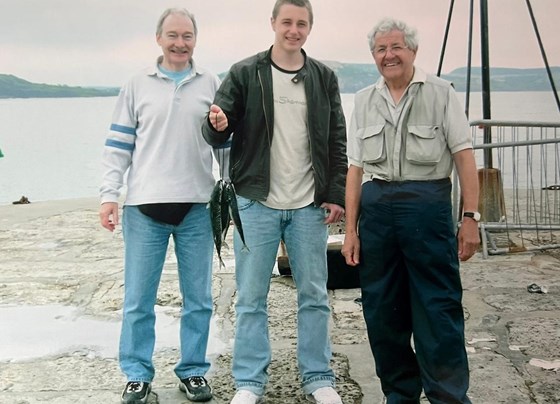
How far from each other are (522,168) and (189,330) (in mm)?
4831

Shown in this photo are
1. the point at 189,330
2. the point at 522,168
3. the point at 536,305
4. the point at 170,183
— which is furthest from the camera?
the point at 522,168

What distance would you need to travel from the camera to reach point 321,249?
3387mm

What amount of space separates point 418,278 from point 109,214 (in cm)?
146

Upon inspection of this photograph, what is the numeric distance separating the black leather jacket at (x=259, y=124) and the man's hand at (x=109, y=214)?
0.58 meters

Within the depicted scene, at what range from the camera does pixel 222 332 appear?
4.62m

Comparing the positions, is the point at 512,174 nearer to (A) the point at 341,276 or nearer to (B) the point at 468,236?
(A) the point at 341,276

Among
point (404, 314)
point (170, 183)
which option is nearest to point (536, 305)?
point (404, 314)

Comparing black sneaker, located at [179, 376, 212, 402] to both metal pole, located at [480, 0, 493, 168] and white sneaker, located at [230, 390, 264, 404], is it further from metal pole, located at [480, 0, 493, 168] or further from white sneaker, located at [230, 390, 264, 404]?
metal pole, located at [480, 0, 493, 168]

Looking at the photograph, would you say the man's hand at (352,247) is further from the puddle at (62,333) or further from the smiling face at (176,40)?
the puddle at (62,333)

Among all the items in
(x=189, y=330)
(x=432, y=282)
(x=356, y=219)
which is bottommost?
(x=189, y=330)

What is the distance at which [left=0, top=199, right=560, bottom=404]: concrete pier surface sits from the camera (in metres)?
3.68

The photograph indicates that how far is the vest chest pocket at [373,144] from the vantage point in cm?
306

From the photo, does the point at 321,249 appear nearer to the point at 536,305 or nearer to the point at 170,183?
the point at 170,183

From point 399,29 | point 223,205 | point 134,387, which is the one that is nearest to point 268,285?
point 223,205
